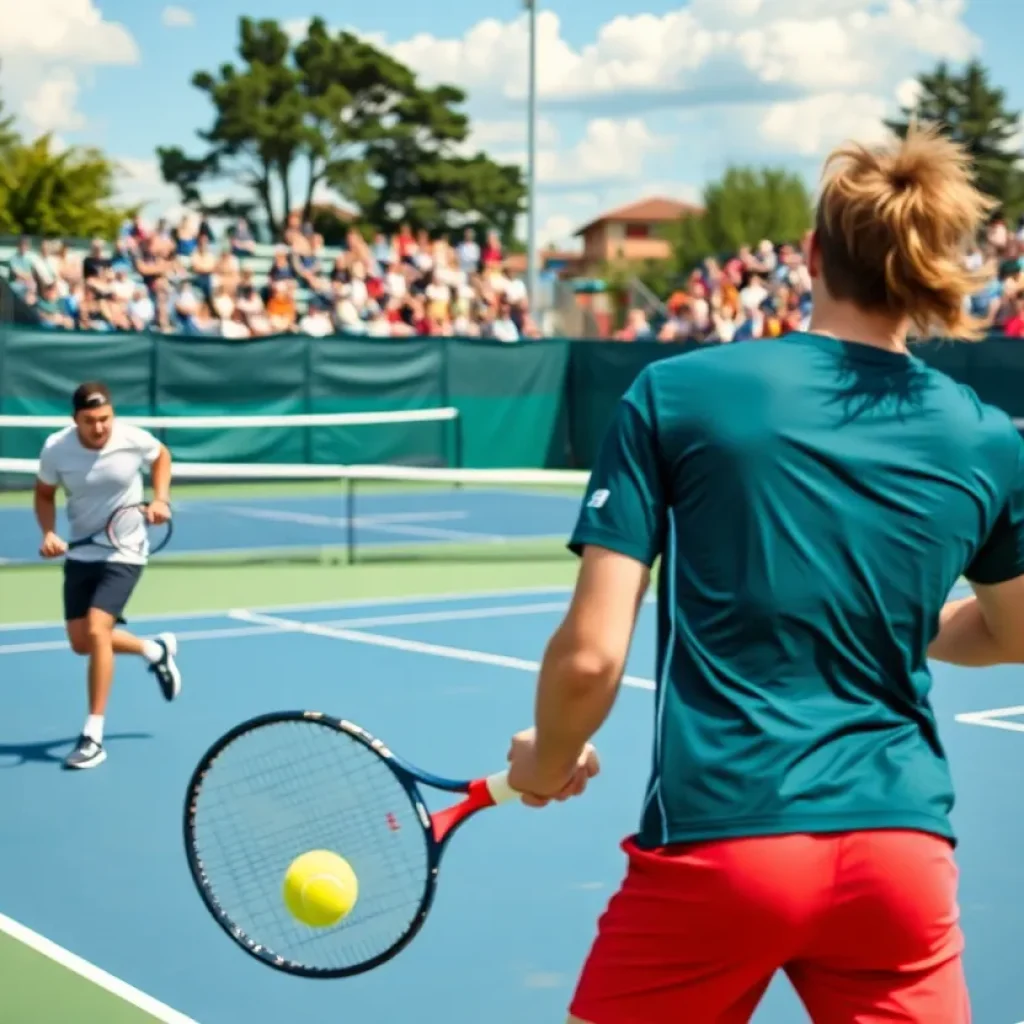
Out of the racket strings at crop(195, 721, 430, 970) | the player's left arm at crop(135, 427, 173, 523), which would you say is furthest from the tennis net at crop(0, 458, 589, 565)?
the racket strings at crop(195, 721, 430, 970)

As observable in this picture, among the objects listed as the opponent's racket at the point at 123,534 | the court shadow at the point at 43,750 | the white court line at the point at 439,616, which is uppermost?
the opponent's racket at the point at 123,534

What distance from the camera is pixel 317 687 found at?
30.0ft

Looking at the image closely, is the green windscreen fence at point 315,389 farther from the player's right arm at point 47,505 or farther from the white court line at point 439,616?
the player's right arm at point 47,505

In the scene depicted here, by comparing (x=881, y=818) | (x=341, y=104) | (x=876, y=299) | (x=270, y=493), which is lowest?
(x=270, y=493)

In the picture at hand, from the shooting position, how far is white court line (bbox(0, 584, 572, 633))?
446 inches

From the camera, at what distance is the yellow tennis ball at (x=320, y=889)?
319 cm

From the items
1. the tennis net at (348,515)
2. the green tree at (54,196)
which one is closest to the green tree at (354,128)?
the green tree at (54,196)

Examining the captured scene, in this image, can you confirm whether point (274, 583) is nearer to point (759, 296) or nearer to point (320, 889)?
point (320, 889)

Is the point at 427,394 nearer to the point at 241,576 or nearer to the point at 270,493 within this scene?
the point at 270,493

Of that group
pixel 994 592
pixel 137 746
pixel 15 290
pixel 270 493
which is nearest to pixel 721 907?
pixel 994 592

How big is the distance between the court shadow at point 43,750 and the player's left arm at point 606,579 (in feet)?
17.6

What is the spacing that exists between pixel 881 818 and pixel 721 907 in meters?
0.24

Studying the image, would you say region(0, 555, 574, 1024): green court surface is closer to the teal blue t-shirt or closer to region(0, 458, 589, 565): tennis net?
region(0, 458, 589, 565): tennis net

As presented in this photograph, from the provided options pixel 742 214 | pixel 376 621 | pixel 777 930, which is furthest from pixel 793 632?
pixel 742 214
